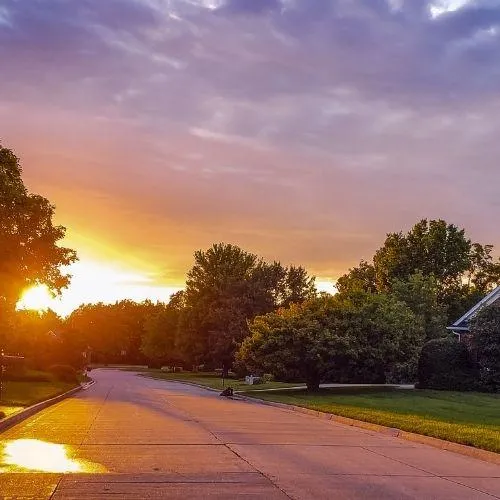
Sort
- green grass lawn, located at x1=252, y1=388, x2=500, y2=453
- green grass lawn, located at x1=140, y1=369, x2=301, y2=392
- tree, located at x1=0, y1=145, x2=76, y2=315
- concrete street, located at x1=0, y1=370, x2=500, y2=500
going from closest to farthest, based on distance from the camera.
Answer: concrete street, located at x1=0, y1=370, x2=500, y2=500 → green grass lawn, located at x1=252, y1=388, x2=500, y2=453 → tree, located at x1=0, y1=145, x2=76, y2=315 → green grass lawn, located at x1=140, y1=369, x2=301, y2=392

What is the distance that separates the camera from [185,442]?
49.4 ft

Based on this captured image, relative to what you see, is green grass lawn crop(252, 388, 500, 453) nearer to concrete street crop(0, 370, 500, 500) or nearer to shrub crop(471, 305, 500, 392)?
concrete street crop(0, 370, 500, 500)

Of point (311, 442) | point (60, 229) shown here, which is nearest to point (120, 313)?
point (60, 229)

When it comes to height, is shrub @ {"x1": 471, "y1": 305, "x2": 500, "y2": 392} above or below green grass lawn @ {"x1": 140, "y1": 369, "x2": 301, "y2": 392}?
above

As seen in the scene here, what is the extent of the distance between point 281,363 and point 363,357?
12.9ft

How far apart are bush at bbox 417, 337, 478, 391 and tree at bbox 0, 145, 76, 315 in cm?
1854

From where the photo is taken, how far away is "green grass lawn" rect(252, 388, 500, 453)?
54.2 ft

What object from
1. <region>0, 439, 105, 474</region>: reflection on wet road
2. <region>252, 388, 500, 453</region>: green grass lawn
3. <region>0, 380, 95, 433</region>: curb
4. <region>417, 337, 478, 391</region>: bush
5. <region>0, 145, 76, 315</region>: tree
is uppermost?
<region>0, 145, 76, 315</region>: tree

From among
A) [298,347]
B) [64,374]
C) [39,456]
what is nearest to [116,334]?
[64,374]

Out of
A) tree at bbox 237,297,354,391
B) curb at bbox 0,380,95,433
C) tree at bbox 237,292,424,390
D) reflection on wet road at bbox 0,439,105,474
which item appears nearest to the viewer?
reflection on wet road at bbox 0,439,105,474

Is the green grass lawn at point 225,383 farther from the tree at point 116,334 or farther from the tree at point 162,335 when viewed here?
the tree at point 116,334

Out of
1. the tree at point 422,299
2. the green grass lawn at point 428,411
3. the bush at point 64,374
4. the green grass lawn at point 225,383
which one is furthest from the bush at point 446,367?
the bush at point 64,374

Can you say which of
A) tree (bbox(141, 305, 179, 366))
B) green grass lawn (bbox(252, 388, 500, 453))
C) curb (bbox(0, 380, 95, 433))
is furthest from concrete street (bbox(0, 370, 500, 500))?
tree (bbox(141, 305, 179, 366))

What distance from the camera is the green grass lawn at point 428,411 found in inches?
651
